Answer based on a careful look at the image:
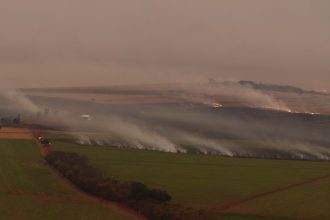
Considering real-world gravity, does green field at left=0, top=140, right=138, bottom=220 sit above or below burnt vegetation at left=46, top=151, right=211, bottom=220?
below

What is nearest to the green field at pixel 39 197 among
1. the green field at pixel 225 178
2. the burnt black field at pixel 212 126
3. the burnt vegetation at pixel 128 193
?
A: the burnt vegetation at pixel 128 193

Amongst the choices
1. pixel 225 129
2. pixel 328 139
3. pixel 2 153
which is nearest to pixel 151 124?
pixel 225 129

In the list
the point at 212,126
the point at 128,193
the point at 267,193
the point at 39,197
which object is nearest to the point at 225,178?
the point at 267,193

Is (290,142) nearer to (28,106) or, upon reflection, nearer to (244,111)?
(244,111)

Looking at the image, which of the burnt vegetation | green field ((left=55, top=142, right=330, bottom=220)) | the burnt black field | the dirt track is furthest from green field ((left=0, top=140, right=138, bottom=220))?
the burnt black field

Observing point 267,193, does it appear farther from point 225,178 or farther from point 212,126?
point 212,126

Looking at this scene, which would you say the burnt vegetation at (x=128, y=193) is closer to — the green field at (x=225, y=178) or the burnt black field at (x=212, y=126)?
→ the green field at (x=225, y=178)

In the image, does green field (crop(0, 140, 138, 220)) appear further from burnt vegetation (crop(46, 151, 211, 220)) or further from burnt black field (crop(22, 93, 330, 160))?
burnt black field (crop(22, 93, 330, 160))
